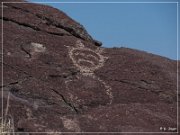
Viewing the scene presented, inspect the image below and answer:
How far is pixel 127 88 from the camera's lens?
10.9m

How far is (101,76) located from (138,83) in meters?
0.83

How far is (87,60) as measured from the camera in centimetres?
1133

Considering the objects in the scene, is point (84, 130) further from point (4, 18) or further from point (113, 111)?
point (4, 18)

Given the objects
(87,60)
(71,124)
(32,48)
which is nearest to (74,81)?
(87,60)

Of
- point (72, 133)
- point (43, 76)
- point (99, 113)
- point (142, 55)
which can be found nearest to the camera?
point (72, 133)

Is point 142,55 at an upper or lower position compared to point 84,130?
upper

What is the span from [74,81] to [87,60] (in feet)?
2.87

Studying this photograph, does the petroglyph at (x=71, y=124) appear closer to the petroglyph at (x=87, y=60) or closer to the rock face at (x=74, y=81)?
the rock face at (x=74, y=81)

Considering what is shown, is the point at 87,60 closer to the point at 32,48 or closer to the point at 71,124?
the point at 32,48

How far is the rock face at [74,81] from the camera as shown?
9.37 m

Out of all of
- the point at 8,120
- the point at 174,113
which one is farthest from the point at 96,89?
the point at 8,120

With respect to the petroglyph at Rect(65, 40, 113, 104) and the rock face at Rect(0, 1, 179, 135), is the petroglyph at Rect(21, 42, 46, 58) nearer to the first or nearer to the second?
the rock face at Rect(0, 1, 179, 135)

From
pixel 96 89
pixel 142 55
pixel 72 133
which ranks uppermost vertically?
pixel 142 55

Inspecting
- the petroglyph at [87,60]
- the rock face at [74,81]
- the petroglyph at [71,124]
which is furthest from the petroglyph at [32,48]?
the petroglyph at [71,124]
